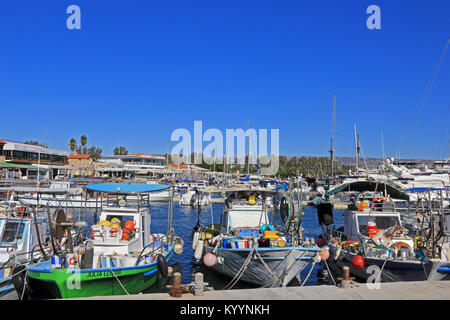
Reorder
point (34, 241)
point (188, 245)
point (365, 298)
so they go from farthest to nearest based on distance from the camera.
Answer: point (188, 245)
point (34, 241)
point (365, 298)

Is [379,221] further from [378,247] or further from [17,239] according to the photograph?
[17,239]

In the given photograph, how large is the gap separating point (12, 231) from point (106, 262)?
15.5 ft

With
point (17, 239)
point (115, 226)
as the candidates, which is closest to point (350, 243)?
point (115, 226)

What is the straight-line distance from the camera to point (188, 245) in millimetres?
27156

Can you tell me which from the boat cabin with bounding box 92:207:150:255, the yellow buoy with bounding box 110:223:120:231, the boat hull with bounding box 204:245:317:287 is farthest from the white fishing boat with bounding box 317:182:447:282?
the yellow buoy with bounding box 110:223:120:231

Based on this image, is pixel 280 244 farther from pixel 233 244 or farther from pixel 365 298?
pixel 365 298

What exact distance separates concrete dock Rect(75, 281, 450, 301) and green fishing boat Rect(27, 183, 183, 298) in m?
3.28

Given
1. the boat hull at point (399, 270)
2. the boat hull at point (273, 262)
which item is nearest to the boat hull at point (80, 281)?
the boat hull at point (273, 262)

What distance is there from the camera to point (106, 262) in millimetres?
13938

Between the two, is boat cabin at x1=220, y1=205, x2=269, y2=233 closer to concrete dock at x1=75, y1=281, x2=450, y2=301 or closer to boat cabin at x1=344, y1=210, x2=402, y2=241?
boat cabin at x1=344, y1=210, x2=402, y2=241

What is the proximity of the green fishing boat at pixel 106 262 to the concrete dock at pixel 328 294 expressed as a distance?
Answer: 3.28 m

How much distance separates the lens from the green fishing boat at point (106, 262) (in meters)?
12.9
